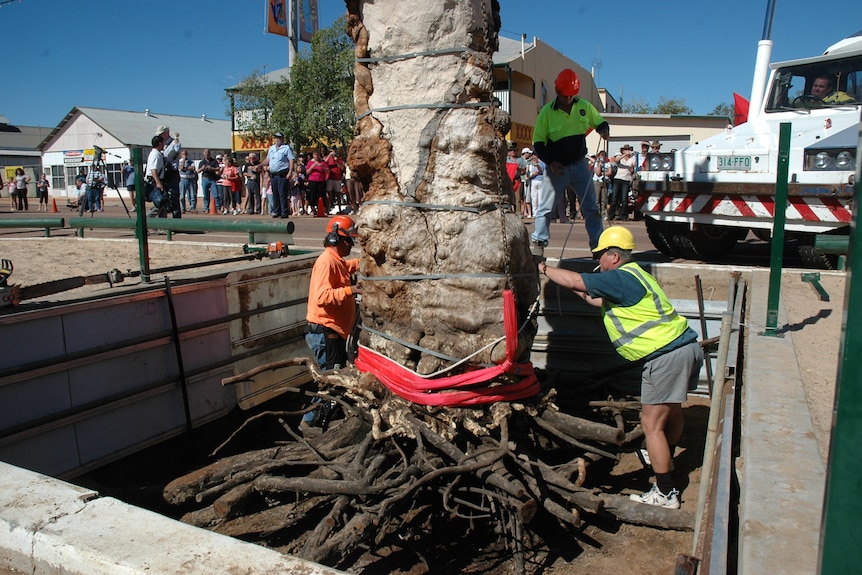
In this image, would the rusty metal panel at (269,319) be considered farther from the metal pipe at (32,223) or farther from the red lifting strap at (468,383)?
the metal pipe at (32,223)

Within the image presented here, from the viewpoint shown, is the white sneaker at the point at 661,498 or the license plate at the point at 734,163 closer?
the white sneaker at the point at 661,498

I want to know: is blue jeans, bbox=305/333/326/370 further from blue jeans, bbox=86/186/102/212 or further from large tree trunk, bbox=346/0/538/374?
blue jeans, bbox=86/186/102/212

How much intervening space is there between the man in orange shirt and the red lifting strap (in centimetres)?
189

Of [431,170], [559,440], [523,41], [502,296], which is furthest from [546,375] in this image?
[523,41]

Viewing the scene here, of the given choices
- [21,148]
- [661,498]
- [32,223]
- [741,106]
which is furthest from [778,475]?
[21,148]

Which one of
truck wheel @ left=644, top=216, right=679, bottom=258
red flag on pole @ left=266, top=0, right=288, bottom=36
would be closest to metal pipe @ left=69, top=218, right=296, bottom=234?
truck wheel @ left=644, top=216, right=679, bottom=258

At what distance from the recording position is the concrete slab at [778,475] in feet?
6.70

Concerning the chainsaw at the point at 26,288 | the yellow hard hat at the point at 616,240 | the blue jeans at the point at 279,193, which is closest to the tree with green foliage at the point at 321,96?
the blue jeans at the point at 279,193

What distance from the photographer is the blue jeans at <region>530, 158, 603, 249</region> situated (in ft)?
20.4

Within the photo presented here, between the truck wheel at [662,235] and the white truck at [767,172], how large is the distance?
0.01 metres

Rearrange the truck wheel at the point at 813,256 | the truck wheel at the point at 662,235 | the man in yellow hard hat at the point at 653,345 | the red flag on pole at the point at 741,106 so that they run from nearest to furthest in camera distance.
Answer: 1. the man in yellow hard hat at the point at 653,345
2. the truck wheel at the point at 813,256
3. the truck wheel at the point at 662,235
4. the red flag on pole at the point at 741,106

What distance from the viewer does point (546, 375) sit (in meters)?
5.27

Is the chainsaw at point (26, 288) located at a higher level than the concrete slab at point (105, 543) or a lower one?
higher

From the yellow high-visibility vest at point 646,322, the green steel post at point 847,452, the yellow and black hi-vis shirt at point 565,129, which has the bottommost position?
the yellow high-visibility vest at point 646,322
